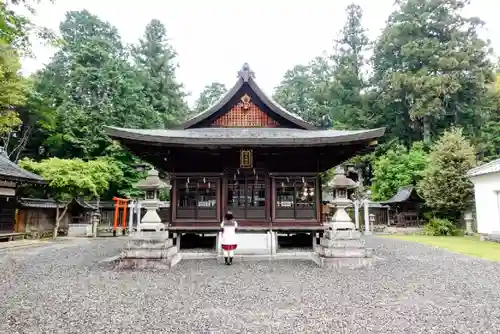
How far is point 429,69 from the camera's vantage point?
35656 millimetres

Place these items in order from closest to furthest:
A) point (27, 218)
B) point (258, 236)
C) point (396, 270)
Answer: point (396, 270) → point (258, 236) → point (27, 218)

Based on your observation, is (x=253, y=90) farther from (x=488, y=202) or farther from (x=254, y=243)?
(x=488, y=202)

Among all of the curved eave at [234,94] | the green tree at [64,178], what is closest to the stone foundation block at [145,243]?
the curved eave at [234,94]

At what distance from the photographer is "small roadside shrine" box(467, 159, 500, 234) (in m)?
18.5

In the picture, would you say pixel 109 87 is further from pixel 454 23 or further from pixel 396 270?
pixel 454 23

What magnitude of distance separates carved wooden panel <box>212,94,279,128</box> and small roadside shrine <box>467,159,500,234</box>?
42.0 ft

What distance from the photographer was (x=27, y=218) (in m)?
21.7

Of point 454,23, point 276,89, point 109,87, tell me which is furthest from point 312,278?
point 276,89

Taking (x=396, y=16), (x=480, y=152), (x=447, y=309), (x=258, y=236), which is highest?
(x=396, y=16)

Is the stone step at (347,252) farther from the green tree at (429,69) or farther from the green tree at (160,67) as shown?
the green tree at (160,67)

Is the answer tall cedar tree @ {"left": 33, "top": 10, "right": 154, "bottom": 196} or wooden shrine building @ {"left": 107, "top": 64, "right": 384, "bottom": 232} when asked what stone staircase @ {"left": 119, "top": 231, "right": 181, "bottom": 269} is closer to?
wooden shrine building @ {"left": 107, "top": 64, "right": 384, "bottom": 232}

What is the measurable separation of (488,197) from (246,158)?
49.5ft

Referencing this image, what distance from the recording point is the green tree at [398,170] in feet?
101

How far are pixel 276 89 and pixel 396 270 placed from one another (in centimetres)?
4901
